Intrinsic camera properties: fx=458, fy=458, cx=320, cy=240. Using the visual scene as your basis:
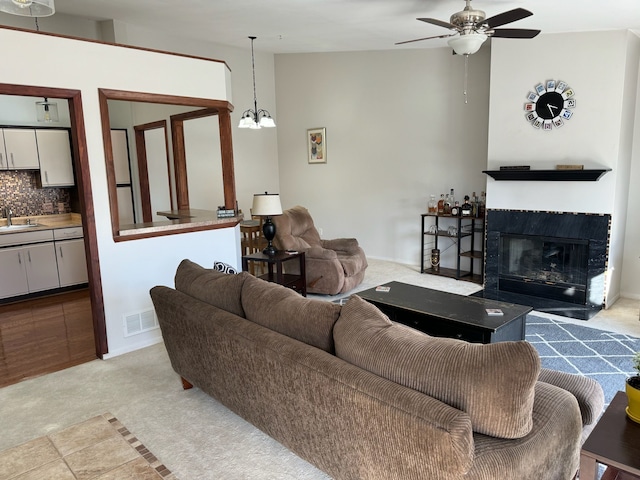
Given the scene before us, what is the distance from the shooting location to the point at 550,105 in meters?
4.76

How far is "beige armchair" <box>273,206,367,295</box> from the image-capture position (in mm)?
5195

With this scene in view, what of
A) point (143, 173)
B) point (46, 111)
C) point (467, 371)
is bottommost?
point (467, 371)

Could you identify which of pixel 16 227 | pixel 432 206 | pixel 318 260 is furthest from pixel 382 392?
pixel 16 227

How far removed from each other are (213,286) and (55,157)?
4.26 m

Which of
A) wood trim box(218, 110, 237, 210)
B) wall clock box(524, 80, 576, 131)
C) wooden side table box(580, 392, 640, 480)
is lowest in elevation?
wooden side table box(580, 392, 640, 480)

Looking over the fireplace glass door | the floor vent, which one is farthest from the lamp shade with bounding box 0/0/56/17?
the fireplace glass door

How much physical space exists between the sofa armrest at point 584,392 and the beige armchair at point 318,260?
3.17m

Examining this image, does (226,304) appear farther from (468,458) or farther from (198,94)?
(198,94)

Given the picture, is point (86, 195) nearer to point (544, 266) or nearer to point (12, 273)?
point (12, 273)

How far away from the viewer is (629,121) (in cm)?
468

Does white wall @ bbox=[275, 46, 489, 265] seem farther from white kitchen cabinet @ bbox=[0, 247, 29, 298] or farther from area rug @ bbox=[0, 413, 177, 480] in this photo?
area rug @ bbox=[0, 413, 177, 480]

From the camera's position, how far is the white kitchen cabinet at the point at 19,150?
210 inches

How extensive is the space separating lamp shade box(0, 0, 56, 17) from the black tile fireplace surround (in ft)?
15.0

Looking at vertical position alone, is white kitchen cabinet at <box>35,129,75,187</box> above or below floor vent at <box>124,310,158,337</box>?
above
